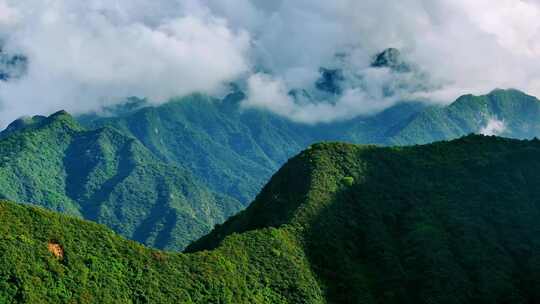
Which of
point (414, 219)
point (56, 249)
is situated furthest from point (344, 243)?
point (56, 249)

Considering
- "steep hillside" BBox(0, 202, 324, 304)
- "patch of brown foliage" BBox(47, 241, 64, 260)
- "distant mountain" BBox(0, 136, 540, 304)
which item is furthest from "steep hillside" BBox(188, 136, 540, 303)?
"patch of brown foliage" BBox(47, 241, 64, 260)

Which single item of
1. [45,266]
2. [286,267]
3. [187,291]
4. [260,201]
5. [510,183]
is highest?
[510,183]

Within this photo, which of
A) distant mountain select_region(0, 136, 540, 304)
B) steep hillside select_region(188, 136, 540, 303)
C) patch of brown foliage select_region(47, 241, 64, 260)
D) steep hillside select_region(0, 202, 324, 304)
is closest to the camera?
steep hillside select_region(0, 202, 324, 304)

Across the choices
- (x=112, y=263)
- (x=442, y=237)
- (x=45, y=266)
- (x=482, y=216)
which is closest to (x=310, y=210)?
(x=442, y=237)

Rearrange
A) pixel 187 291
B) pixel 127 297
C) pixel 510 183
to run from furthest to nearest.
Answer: pixel 510 183
pixel 187 291
pixel 127 297

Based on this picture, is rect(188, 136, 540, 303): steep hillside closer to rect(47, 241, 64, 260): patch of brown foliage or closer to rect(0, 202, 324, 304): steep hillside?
rect(0, 202, 324, 304): steep hillside

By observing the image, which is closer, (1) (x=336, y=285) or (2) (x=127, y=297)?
(2) (x=127, y=297)

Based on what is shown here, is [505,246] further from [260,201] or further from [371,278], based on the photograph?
[260,201]

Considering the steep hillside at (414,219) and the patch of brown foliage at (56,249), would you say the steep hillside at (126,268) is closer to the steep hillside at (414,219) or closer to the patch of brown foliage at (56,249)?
the patch of brown foliage at (56,249)
